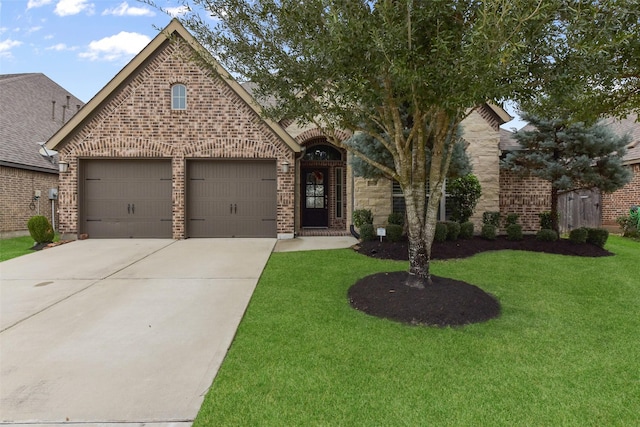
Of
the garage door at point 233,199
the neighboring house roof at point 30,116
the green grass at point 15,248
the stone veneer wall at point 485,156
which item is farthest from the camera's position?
the neighboring house roof at point 30,116

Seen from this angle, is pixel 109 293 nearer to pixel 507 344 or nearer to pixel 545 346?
pixel 507 344

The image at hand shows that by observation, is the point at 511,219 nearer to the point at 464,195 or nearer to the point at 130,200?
the point at 464,195

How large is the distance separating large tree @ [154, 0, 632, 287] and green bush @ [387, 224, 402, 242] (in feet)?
12.9

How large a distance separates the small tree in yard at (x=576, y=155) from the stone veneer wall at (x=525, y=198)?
1.53 metres

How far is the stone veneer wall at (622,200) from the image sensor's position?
13.2m

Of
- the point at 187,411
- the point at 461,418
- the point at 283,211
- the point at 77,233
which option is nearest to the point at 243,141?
the point at 283,211

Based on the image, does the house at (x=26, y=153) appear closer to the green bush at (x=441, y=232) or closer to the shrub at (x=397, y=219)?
the shrub at (x=397, y=219)

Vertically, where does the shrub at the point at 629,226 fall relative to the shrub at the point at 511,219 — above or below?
below

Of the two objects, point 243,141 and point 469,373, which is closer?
point 469,373

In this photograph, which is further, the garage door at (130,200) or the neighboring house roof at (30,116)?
the neighboring house roof at (30,116)

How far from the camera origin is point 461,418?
2396 mm

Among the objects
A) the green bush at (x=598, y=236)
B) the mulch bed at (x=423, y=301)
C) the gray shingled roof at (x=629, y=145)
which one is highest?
the gray shingled roof at (x=629, y=145)

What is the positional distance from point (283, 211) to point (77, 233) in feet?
20.3

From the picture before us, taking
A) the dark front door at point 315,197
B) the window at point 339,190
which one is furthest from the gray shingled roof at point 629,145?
the dark front door at point 315,197
